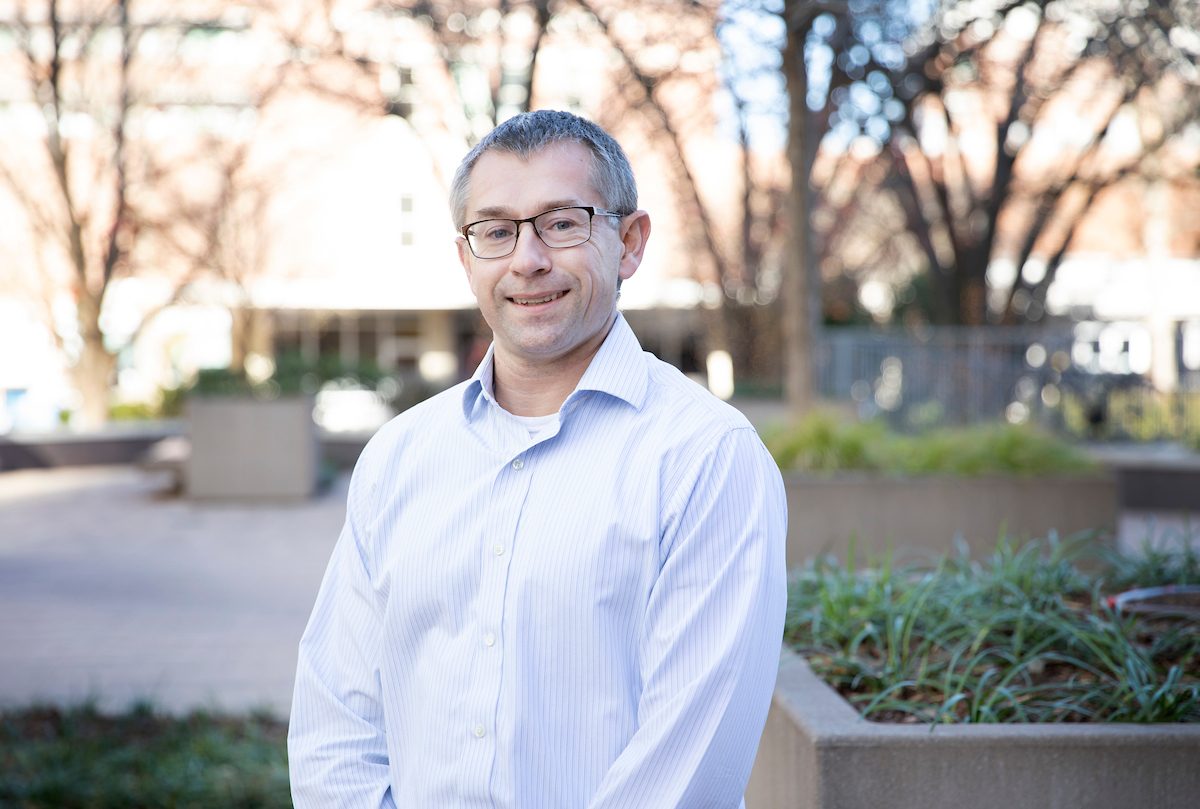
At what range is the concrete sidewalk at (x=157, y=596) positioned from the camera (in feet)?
16.6

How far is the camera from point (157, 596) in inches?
278

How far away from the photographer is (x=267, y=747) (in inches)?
156

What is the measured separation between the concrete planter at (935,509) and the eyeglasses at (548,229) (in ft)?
15.1

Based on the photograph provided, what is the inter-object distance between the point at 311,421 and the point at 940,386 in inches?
294

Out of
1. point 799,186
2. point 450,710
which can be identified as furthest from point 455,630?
point 799,186

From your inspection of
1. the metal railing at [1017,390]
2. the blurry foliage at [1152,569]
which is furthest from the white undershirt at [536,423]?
the metal railing at [1017,390]

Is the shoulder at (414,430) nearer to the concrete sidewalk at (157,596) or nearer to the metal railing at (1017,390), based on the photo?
the concrete sidewalk at (157,596)

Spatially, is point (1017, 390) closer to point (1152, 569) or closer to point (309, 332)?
point (1152, 569)

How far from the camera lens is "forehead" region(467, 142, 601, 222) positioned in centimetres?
182

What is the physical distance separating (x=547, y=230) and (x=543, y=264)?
0.07m

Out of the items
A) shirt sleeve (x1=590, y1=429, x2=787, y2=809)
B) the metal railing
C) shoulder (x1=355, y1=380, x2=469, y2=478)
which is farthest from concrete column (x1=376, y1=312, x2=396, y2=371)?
shirt sleeve (x1=590, y1=429, x2=787, y2=809)

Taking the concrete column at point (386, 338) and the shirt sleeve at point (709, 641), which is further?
the concrete column at point (386, 338)

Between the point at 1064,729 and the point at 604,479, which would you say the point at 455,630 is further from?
the point at 1064,729

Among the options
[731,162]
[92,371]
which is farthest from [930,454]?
[731,162]
